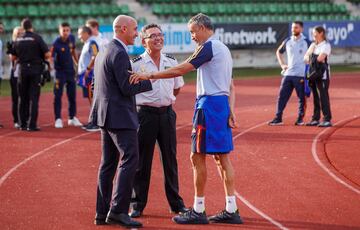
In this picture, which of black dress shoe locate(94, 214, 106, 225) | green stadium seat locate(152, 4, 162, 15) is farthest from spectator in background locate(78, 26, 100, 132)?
green stadium seat locate(152, 4, 162, 15)

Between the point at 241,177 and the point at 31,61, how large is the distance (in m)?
6.10

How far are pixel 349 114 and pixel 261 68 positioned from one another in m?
15.0

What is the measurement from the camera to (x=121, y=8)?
31.1 m

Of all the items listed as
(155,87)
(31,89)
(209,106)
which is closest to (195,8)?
(31,89)

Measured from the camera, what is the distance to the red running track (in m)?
7.79

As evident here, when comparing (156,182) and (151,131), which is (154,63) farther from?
(156,182)

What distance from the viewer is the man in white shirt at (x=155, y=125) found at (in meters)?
7.94

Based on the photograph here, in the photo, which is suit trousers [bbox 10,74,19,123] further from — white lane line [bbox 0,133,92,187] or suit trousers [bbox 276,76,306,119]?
suit trousers [bbox 276,76,306,119]

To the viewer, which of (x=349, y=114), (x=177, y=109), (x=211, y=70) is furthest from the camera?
(x=177, y=109)

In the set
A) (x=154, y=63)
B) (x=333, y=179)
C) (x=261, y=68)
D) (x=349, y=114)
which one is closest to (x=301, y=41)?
(x=349, y=114)

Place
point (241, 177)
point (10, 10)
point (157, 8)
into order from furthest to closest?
point (157, 8) < point (10, 10) < point (241, 177)

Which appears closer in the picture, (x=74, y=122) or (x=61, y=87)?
(x=61, y=87)

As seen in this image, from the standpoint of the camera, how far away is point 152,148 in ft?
26.5

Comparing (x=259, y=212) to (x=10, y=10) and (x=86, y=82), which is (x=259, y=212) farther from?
(x=10, y=10)
